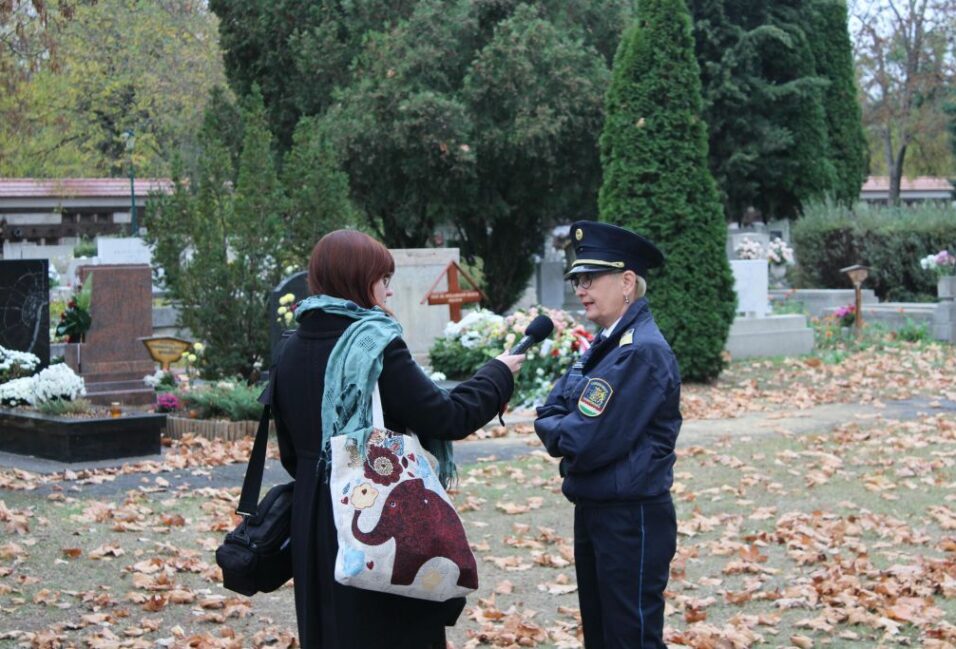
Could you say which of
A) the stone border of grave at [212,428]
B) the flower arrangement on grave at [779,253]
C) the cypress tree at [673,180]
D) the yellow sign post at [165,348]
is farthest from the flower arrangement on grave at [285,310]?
the flower arrangement on grave at [779,253]

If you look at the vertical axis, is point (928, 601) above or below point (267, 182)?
below

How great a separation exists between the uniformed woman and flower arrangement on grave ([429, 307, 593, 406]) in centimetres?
924

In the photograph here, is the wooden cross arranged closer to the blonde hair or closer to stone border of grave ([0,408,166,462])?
stone border of grave ([0,408,166,462])

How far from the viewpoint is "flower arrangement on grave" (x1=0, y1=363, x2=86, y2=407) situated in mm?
11398

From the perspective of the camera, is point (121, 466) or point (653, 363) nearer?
point (653, 363)

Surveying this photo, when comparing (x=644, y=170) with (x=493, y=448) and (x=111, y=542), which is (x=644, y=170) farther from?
(x=111, y=542)

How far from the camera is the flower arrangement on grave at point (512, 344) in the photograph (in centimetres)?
1393

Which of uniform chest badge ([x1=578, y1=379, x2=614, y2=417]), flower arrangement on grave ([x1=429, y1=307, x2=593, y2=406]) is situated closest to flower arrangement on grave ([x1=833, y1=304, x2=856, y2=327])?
flower arrangement on grave ([x1=429, y1=307, x2=593, y2=406])

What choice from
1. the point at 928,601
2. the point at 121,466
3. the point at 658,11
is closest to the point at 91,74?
the point at 658,11

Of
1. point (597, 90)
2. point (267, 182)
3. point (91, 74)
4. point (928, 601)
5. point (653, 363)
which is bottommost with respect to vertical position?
point (928, 601)

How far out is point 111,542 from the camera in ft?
25.8

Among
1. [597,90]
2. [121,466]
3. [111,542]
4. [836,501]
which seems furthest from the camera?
[597,90]

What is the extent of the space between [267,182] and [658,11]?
6097 millimetres

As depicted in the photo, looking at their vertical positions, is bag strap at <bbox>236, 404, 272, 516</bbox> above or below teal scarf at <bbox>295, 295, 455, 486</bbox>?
below
